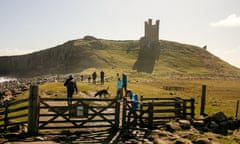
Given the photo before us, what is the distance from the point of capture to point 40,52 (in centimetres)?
16775

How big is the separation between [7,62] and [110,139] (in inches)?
7114

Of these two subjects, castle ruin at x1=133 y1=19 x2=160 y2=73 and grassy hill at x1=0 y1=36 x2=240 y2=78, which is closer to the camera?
grassy hill at x1=0 y1=36 x2=240 y2=78

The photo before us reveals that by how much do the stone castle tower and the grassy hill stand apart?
8.44m

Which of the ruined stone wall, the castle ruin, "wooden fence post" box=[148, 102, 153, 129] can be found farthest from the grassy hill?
"wooden fence post" box=[148, 102, 153, 129]

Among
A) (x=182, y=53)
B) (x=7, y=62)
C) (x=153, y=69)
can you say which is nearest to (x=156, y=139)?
(x=153, y=69)

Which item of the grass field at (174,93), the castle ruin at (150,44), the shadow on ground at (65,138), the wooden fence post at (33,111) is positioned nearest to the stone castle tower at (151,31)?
the castle ruin at (150,44)

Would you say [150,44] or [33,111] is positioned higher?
[150,44]

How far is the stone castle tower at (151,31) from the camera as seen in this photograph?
540ft

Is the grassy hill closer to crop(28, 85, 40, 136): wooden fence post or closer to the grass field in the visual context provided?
the grass field

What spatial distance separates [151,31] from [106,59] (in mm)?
42990

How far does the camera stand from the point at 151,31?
166m

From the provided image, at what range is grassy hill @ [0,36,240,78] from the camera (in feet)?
443

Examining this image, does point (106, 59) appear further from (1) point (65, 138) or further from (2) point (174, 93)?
(1) point (65, 138)

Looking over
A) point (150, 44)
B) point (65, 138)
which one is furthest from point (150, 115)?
point (150, 44)
